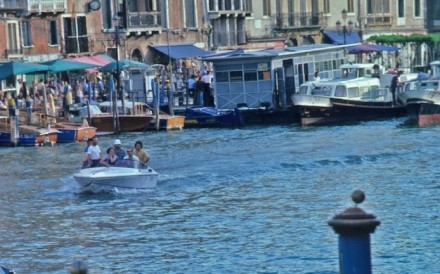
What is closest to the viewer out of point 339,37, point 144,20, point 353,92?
point 353,92

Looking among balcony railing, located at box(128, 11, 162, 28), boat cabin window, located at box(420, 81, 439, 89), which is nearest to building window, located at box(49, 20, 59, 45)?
balcony railing, located at box(128, 11, 162, 28)

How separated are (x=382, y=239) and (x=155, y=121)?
2467 centimetres

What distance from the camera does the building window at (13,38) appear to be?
183ft

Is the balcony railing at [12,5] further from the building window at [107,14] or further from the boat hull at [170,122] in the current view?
the boat hull at [170,122]

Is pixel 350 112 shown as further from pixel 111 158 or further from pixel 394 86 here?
pixel 111 158

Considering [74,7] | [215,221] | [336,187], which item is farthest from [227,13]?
[215,221]

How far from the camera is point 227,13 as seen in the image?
68.4 m

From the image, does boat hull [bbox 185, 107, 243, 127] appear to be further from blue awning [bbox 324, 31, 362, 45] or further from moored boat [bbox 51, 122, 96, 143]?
blue awning [bbox 324, 31, 362, 45]

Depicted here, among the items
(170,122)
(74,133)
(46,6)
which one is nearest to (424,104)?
(170,122)

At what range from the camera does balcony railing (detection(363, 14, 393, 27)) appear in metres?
78.9

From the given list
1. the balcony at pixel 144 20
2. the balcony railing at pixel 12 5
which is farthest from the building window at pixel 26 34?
the balcony at pixel 144 20

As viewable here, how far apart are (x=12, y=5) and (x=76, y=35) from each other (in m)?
4.34

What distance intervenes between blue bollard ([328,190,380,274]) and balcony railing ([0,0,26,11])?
46982 mm

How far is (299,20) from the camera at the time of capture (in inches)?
2891
